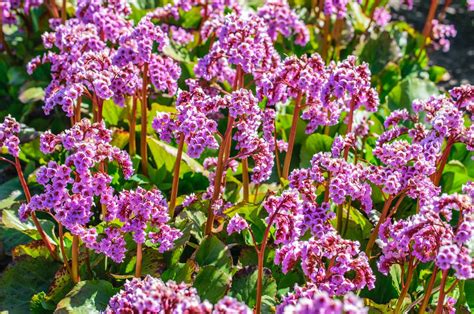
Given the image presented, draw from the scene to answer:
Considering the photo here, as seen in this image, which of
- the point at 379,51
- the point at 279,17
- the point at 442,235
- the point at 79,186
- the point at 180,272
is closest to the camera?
the point at 442,235

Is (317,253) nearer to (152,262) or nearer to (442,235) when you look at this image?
(442,235)

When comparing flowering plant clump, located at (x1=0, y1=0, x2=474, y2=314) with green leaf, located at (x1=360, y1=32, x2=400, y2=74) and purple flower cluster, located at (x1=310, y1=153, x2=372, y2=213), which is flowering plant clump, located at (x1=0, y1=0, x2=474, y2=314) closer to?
purple flower cluster, located at (x1=310, y1=153, x2=372, y2=213)

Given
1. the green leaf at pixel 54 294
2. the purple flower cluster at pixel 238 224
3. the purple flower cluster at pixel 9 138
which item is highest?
the purple flower cluster at pixel 9 138

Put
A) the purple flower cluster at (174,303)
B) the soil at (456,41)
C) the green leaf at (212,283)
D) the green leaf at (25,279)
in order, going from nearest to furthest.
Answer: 1. the purple flower cluster at (174,303)
2. the green leaf at (212,283)
3. the green leaf at (25,279)
4. the soil at (456,41)

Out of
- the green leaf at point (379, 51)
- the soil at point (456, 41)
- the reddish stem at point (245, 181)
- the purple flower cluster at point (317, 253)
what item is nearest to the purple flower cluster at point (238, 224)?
the purple flower cluster at point (317, 253)

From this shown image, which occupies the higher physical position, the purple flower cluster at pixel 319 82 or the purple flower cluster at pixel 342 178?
the purple flower cluster at pixel 319 82

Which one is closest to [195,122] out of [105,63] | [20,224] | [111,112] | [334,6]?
[105,63]

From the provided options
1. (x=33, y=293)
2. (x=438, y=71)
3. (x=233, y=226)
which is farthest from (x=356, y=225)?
(x=438, y=71)

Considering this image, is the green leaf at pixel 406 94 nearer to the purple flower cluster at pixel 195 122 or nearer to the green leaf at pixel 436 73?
the green leaf at pixel 436 73
